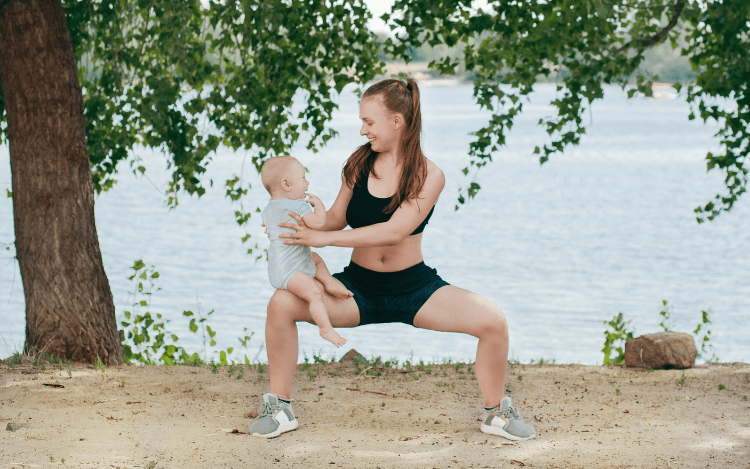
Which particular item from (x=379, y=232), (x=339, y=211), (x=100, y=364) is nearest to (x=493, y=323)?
(x=379, y=232)

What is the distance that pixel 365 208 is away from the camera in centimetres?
360

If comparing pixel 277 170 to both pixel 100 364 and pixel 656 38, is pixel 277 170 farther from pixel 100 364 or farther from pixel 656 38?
pixel 656 38

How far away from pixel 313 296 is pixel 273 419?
71 cm

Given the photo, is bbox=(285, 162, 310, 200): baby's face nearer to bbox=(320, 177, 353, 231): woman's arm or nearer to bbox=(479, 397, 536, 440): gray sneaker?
bbox=(320, 177, 353, 231): woman's arm

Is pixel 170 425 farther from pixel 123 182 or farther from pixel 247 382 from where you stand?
pixel 123 182

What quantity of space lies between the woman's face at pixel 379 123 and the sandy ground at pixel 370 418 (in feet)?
4.81

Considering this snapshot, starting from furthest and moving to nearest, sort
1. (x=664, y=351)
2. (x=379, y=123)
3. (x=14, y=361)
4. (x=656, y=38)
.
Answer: (x=656, y=38), (x=664, y=351), (x=14, y=361), (x=379, y=123)

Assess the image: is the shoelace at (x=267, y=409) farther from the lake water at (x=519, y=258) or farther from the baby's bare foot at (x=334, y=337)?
the lake water at (x=519, y=258)

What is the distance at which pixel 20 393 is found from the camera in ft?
13.9

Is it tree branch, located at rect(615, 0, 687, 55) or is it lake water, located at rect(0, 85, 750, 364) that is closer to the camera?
tree branch, located at rect(615, 0, 687, 55)

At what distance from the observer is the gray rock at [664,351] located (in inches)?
208

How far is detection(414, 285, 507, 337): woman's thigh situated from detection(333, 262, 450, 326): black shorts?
0.15 feet

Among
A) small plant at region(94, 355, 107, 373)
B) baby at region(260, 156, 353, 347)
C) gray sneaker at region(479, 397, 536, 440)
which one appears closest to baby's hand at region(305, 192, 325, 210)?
baby at region(260, 156, 353, 347)

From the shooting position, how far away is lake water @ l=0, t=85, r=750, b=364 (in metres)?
9.65
